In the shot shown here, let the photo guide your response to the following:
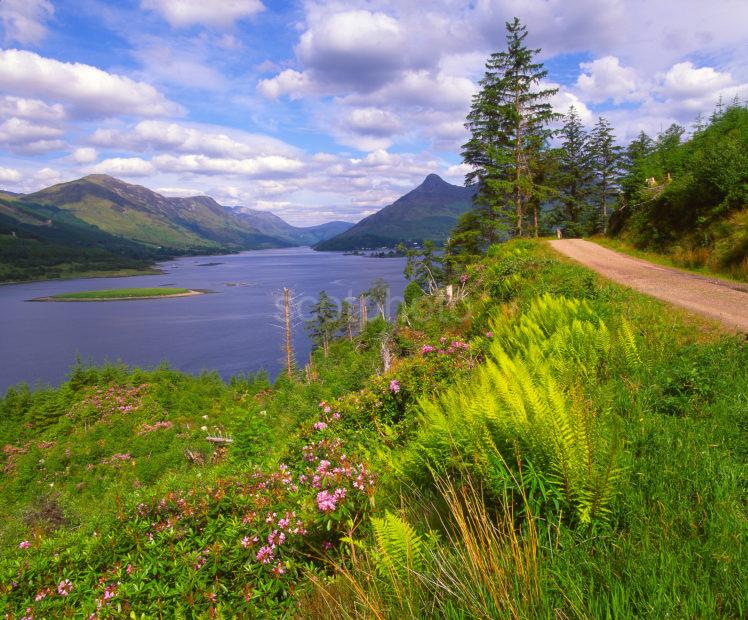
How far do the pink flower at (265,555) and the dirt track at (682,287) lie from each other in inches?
247

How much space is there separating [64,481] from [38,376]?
123 feet

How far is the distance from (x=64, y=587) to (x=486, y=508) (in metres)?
3.61

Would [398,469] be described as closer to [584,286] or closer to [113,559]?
[113,559]

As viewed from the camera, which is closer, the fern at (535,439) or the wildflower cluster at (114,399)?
the fern at (535,439)

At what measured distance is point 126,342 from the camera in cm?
6300

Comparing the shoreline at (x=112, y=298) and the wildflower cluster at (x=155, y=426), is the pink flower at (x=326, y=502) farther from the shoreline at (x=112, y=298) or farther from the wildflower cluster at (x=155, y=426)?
the shoreline at (x=112, y=298)

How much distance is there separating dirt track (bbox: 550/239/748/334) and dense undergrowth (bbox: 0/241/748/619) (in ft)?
2.65

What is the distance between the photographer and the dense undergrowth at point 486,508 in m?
1.77

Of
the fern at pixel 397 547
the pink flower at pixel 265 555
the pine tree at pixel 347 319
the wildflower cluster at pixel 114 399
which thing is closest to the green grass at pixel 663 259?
the fern at pixel 397 547

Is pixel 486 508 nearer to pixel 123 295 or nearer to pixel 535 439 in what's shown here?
pixel 535 439

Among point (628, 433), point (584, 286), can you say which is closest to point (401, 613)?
point (628, 433)

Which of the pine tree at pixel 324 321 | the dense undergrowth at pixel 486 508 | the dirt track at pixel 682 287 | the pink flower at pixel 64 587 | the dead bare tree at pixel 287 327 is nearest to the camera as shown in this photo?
the dense undergrowth at pixel 486 508

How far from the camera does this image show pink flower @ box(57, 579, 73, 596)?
3.46 meters

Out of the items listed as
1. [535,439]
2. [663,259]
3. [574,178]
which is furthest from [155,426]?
[574,178]
